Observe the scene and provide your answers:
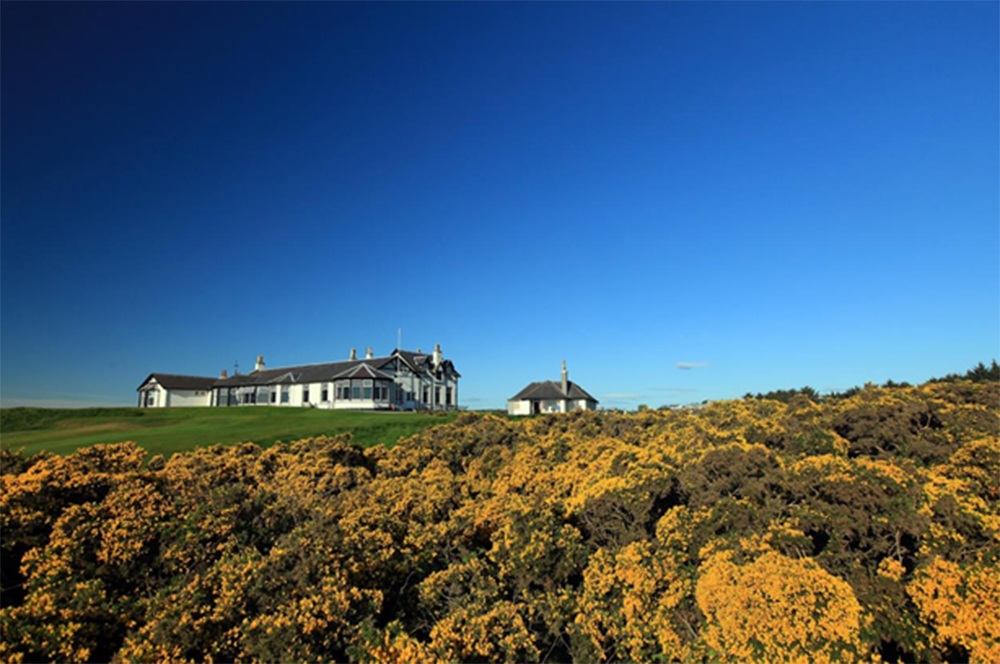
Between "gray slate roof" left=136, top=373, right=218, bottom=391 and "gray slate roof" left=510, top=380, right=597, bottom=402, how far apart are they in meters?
40.7

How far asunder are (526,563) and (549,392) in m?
48.7

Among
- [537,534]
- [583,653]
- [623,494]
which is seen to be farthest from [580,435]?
[583,653]

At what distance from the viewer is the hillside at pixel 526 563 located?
6.86m

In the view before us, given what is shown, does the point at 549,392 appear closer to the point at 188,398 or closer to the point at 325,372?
the point at 325,372

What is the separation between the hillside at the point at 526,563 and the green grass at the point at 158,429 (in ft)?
32.4

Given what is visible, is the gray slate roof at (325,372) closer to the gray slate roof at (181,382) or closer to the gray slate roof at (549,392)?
the gray slate roof at (181,382)

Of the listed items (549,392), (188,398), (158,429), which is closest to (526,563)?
(158,429)

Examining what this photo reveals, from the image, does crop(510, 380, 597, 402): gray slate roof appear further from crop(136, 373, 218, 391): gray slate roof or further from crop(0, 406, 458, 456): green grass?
crop(136, 373, 218, 391): gray slate roof

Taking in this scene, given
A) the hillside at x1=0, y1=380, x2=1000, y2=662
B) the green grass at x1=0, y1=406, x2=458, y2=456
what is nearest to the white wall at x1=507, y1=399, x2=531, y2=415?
the green grass at x1=0, y1=406, x2=458, y2=456

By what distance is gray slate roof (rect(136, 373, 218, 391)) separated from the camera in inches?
2510

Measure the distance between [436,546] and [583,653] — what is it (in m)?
3.49

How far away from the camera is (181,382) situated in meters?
65.2

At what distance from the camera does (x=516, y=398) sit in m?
59.8

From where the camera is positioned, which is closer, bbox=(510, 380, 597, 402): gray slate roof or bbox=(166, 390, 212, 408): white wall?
bbox=(510, 380, 597, 402): gray slate roof
